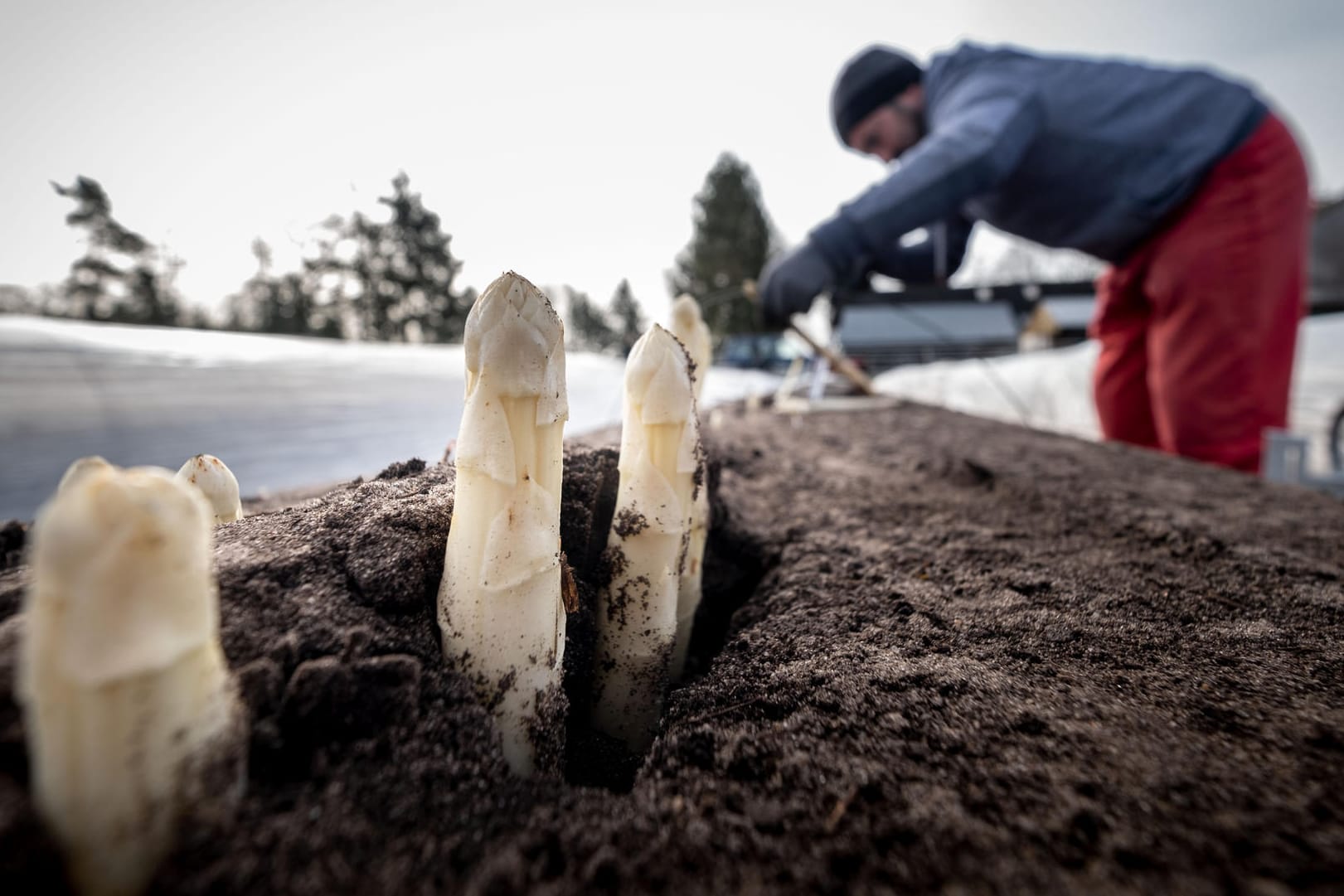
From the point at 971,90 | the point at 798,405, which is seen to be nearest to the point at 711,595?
the point at 798,405

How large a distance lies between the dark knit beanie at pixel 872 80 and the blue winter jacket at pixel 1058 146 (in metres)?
0.36

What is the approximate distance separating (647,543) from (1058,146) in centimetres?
271

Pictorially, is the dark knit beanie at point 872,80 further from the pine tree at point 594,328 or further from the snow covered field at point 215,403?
the pine tree at point 594,328

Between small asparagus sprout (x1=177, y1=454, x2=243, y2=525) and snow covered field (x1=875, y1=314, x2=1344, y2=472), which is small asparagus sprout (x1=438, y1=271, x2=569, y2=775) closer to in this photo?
small asparagus sprout (x1=177, y1=454, x2=243, y2=525)

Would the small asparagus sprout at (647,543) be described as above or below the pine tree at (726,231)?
below

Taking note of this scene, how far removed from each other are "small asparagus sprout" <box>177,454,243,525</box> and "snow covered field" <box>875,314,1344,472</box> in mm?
3838

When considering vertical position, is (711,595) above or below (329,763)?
below

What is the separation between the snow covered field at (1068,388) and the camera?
12.1 ft

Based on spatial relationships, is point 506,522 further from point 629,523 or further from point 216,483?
point 216,483

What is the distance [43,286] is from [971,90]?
344cm

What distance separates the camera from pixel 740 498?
4.15 ft

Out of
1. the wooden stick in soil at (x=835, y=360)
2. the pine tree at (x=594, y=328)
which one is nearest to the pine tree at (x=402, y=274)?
the wooden stick in soil at (x=835, y=360)

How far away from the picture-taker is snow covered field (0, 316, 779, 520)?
3.90 ft

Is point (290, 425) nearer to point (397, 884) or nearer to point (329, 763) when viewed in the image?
point (329, 763)
